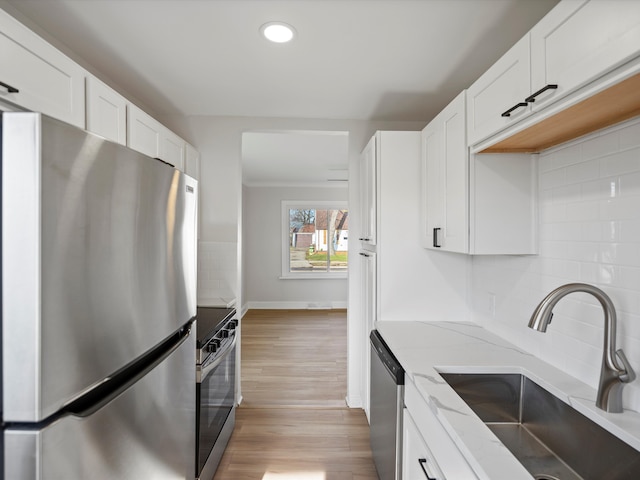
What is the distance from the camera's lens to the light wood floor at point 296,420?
2223 mm

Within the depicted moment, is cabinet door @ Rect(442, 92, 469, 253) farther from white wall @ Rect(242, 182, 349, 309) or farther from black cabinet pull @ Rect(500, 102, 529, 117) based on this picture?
white wall @ Rect(242, 182, 349, 309)

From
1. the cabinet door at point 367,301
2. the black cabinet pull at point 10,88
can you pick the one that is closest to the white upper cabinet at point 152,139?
the black cabinet pull at point 10,88

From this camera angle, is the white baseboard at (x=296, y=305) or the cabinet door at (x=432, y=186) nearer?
the cabinet door at (x=432, y=186)

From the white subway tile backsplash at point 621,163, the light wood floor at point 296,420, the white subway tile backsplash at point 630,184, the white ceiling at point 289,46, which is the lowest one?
the light wood floor at point 296,420

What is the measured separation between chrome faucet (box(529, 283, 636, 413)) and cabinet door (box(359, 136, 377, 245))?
52.1 inches

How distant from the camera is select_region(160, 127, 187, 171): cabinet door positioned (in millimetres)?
2340

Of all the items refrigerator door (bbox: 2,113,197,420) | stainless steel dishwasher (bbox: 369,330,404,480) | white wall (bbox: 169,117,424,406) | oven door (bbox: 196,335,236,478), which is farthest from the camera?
white wall (bbox: 169,117,424,406)

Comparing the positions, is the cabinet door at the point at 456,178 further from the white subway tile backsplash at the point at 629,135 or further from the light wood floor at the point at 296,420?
the light wood floor at the point at 296,420

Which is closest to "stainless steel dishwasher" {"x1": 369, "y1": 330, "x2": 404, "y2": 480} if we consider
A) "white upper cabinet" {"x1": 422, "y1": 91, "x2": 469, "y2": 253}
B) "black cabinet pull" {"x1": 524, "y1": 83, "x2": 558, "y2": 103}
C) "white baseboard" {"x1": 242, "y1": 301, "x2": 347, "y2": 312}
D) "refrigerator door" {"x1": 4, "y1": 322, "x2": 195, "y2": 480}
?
"white upper cabinet" {"x1": 422, "y1": 91, "x2": 469, "y2": 253}

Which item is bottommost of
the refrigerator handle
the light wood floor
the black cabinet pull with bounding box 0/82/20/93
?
the light wood floor

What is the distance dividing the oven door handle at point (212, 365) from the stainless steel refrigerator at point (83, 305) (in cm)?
57

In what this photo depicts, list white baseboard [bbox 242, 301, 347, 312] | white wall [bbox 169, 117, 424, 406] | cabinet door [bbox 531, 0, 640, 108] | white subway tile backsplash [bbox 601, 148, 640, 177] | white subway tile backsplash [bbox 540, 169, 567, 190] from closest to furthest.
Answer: cabinet door [bbox 531, 0, 640, 108]
white subway tile backsplash [bbox 601, 148, 640, 177]
white subway tile backsplash [bbox 540, 169, 567, 190]
white wall [bbox 169, 117, 424, 406]
white baseboard [bbox 242, 301, 347, 312]

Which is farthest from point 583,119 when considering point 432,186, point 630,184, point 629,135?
point 432,186

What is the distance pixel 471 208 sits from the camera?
1.72m
